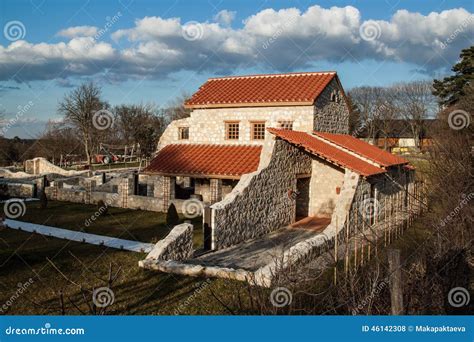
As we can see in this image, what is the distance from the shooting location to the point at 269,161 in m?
15.7

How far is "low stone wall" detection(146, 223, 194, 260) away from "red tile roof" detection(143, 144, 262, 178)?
612cm

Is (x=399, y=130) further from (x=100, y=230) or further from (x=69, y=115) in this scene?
(x=100, y=230)

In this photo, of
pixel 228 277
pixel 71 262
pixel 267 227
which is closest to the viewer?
pixel 228 277

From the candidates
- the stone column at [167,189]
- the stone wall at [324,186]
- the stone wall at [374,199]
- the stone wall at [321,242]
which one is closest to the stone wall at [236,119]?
the stone wall at [324,186]

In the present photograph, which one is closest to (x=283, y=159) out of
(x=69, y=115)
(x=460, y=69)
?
(x=460, y=69)

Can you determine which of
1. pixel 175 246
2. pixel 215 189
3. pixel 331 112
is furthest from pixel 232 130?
pixel 175 246

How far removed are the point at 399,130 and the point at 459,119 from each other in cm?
5437

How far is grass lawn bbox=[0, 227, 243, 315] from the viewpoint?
8.57 meters

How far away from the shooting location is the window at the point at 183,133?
23728 mm

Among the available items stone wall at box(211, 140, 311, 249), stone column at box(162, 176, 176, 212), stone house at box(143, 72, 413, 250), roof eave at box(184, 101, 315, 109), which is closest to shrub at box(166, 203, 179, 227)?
stone house at box(143, 72, 413, 250)

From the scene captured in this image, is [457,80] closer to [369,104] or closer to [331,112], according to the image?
[331,112]

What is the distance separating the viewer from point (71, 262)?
38.8 ft

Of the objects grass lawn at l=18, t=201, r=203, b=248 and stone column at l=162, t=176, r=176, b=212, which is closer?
grass lawn at l=18, t=201, r=203, b=248

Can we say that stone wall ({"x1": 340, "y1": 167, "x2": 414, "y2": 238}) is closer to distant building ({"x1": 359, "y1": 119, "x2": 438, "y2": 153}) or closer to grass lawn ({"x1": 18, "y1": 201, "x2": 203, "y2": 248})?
grass lawn ({"x1": 18, "y1": 201, "x2": 203, "y2": 248})
